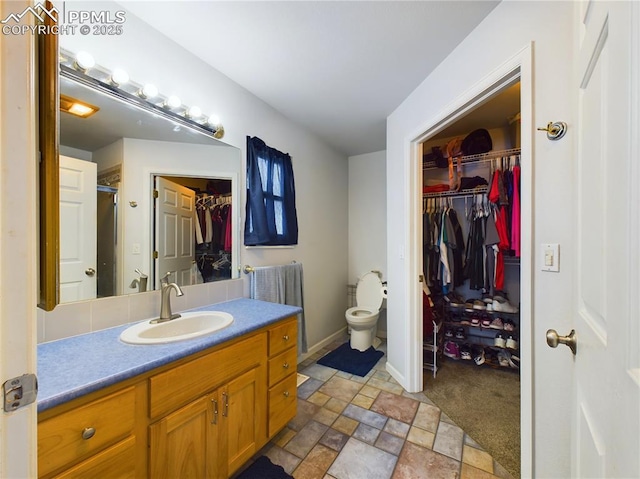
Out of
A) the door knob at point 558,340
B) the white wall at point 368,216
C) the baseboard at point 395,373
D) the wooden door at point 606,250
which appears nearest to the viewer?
the wooden door at point 606,250

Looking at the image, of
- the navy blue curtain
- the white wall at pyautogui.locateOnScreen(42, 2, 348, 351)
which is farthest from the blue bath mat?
the navy blue curtain

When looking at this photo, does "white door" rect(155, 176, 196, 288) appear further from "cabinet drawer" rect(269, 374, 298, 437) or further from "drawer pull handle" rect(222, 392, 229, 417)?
"cabinet drawer" rect(269, 374, 298, 437)

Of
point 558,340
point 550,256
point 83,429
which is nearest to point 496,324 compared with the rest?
point 550,256

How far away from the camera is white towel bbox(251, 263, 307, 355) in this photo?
77.9 inches

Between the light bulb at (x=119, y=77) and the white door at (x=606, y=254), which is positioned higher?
the light bulb at (x=119, y=77)

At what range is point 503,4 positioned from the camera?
4.02ft

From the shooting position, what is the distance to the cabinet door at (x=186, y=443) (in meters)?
0.96

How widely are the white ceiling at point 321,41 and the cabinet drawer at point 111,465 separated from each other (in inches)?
73.9

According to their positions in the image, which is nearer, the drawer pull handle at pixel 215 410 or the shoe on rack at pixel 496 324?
the drawer pull handle at pixel 215 410

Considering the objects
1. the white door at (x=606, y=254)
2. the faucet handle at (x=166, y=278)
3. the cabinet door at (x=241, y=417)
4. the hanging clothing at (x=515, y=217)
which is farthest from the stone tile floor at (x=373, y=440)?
the hanging clothing at (x=515, y=217)

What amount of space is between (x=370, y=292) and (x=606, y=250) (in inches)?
103

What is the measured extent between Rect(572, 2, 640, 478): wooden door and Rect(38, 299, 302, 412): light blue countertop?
46.3 inches

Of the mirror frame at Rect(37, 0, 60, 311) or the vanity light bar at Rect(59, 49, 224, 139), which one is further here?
the vanity light bar at Rect(59, 49, 224, 139)

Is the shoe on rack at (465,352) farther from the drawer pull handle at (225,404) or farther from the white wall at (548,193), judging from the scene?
the drawer pull handle at (225,404)
